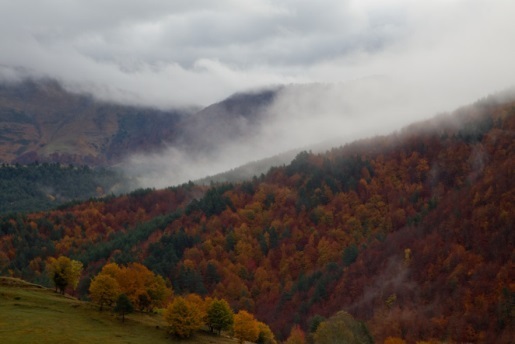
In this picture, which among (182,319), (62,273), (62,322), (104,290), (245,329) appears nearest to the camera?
(62,322)

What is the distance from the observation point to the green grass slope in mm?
88375

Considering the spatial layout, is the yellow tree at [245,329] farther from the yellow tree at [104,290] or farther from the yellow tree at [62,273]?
the yellow tree at [62,273]

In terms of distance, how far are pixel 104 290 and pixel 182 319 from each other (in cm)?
1978

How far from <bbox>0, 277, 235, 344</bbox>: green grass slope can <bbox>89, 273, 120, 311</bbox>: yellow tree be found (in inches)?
95.4

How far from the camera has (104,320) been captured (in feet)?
344

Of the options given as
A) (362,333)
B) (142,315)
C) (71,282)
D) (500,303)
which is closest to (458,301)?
(500,303)

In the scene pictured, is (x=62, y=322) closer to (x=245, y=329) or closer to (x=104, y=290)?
(x=104, y=290)

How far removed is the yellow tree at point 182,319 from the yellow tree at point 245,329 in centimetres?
1353

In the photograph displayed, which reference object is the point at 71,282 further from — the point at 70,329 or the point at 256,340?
the point at 256,340

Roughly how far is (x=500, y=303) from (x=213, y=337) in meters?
111

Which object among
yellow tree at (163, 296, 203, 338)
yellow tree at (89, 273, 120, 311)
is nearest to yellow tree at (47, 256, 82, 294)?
yellow tree at (89, 273, 120, 311)

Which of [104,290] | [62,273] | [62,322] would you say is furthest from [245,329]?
[62,273]

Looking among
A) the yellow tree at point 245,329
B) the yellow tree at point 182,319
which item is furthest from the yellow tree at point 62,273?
the yellow tree at point 245,329

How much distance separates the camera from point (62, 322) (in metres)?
97.1
